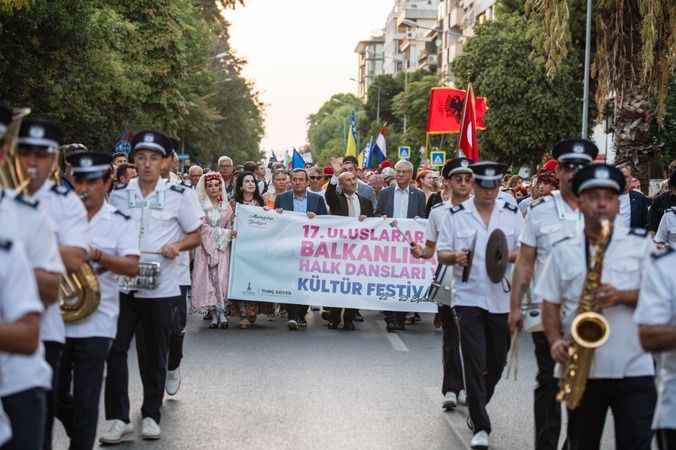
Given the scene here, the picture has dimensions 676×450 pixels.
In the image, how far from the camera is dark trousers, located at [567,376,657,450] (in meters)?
5.78

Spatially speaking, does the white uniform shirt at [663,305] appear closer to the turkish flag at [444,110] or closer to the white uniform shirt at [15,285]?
the white uniform shirt at [15,285]

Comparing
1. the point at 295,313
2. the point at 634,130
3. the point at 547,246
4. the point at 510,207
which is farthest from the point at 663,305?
the point at 634,130

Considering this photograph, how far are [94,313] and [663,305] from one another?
341 centimetres

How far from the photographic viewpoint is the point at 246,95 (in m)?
77.2

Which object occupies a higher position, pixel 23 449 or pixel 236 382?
pixel 23 449

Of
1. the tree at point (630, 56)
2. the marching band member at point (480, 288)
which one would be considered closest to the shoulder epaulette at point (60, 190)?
the marching band member at point (480, 288)

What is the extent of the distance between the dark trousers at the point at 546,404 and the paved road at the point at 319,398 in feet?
3.55

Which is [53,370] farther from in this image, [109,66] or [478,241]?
[109,66]

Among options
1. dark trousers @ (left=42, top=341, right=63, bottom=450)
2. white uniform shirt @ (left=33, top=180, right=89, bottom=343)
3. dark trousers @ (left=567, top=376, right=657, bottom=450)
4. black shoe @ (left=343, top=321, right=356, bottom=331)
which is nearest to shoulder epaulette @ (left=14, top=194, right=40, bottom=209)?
white uniform shirt @ (left=33, top=180, right=89, bottom=343)

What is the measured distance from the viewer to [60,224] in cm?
603

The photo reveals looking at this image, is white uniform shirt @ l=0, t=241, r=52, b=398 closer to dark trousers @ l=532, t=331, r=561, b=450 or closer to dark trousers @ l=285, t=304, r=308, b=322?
dark trousers @ l=532, t=331, r=561, b=450

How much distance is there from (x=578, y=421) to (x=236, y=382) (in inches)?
222

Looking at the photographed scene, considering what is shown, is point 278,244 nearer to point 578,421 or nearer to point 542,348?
point 542,348

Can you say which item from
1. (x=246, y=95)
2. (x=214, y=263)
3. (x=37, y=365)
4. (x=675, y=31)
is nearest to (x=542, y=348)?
(x=37, y=365)
